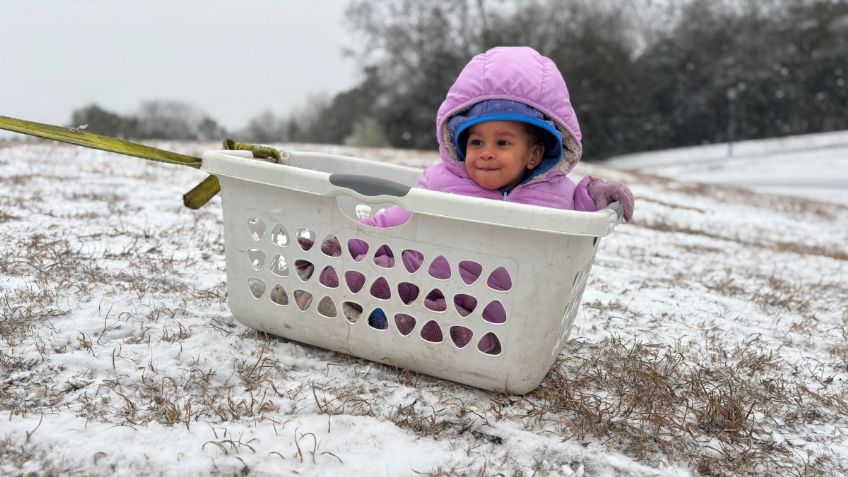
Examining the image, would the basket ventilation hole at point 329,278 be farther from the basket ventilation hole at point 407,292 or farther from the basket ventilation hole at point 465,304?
the basket ventilation hole at point 465,304

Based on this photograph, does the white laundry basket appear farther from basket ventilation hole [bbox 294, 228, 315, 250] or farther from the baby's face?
the baby's face

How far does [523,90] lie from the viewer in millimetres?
2182

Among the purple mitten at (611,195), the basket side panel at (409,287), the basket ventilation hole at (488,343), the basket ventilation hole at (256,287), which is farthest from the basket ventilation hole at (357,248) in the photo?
the purple mitten at (611,195)

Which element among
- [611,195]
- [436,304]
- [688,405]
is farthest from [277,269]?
[688,405]

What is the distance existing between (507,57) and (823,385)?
1.59 metres

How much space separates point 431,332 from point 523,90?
0.89 m

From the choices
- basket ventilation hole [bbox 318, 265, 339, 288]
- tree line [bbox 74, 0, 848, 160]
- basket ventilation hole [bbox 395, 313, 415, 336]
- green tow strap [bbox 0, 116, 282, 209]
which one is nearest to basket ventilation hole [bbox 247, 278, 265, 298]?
basket ventilation hole [bbox 318, 265, 339, 288]

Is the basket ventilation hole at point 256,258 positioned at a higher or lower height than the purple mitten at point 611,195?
lower

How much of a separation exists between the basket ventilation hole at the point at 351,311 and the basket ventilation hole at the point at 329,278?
7 centimetres

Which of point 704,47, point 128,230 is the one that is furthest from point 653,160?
point 128,230

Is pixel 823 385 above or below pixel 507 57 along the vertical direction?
below

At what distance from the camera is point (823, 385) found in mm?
2232

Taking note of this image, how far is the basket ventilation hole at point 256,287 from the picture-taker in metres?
2.08

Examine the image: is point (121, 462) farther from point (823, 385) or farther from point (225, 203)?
point (823, 385)
